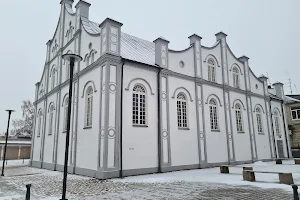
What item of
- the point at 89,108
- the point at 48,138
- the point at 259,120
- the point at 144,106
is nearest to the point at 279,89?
the point at 259,120

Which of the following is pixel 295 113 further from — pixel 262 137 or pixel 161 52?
pixel 161 52

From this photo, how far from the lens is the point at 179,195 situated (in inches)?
300

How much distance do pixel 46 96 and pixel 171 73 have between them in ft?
41.5

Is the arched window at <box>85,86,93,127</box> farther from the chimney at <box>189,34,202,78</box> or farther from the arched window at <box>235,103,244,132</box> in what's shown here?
the arched window at <box>235,103,244,132</box>

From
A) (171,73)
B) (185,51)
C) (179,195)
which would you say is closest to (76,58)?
(179,195)

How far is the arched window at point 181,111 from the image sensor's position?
1610cm

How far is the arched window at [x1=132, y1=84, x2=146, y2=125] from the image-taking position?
13883 mm

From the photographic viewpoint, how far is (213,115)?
18375mm

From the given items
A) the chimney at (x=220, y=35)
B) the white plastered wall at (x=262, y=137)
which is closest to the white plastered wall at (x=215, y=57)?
the chimney at (x=220, y=35)

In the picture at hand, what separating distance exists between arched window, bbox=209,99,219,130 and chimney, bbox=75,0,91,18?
463 inches

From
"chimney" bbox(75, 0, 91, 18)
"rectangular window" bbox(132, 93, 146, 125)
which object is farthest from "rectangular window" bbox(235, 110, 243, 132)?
"chimney" bbox(75, 0, 91, 18)

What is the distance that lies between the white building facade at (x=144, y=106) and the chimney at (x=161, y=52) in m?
0.07

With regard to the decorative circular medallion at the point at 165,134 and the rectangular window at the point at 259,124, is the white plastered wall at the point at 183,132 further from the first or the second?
the rectangular window at the point at 259,124

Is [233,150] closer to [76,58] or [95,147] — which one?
[95,147]
